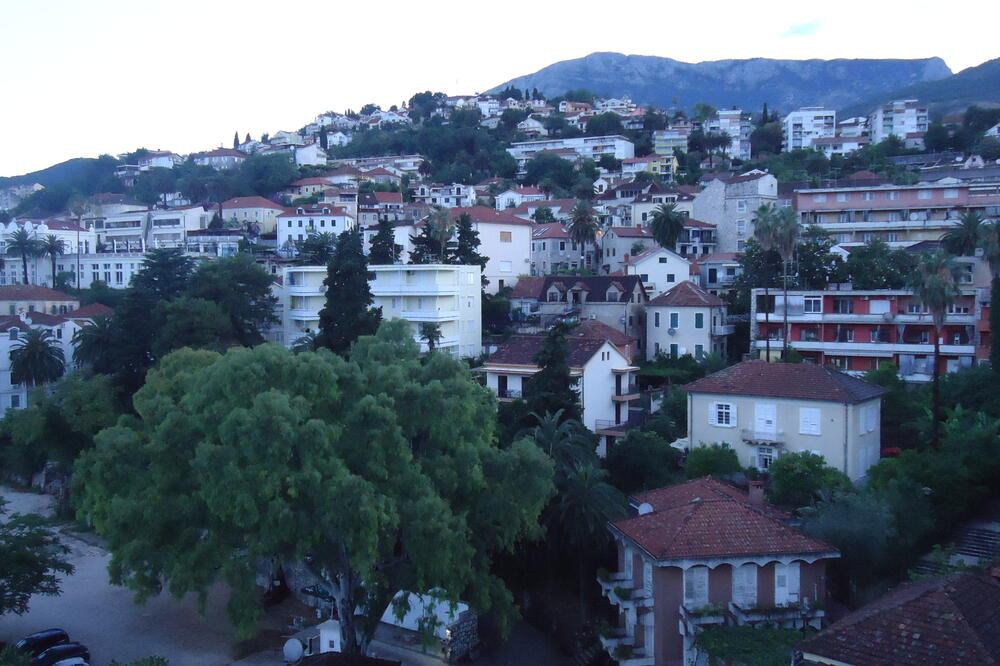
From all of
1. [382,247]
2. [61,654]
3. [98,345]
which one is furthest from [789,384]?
[98,345]

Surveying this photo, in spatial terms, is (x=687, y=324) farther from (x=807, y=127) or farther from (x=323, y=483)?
(x=807, y=127)

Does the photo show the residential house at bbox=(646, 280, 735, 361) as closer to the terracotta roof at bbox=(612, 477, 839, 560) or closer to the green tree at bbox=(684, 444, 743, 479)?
the green tree at bbox=(684, 444, 743, 479)

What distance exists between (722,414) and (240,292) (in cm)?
2781

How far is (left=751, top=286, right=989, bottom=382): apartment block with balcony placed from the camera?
1432 inches

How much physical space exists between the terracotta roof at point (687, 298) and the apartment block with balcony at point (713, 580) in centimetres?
2271

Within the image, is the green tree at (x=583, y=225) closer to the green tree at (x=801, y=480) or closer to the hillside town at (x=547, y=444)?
the hillside town at (x=547, y=444)

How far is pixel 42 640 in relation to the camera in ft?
72.7

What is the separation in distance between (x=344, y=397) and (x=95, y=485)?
19.1 feet

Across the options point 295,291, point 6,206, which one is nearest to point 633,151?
point 295,291

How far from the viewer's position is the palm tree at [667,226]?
181 ft

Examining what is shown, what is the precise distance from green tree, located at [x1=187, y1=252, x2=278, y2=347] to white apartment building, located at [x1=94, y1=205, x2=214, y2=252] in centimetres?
3535

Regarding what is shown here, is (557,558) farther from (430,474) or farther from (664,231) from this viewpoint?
(664,231)

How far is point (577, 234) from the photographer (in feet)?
189

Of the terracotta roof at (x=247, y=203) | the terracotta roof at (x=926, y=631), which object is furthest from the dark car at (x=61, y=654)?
the terracotta roof at (x=247, y=203)
